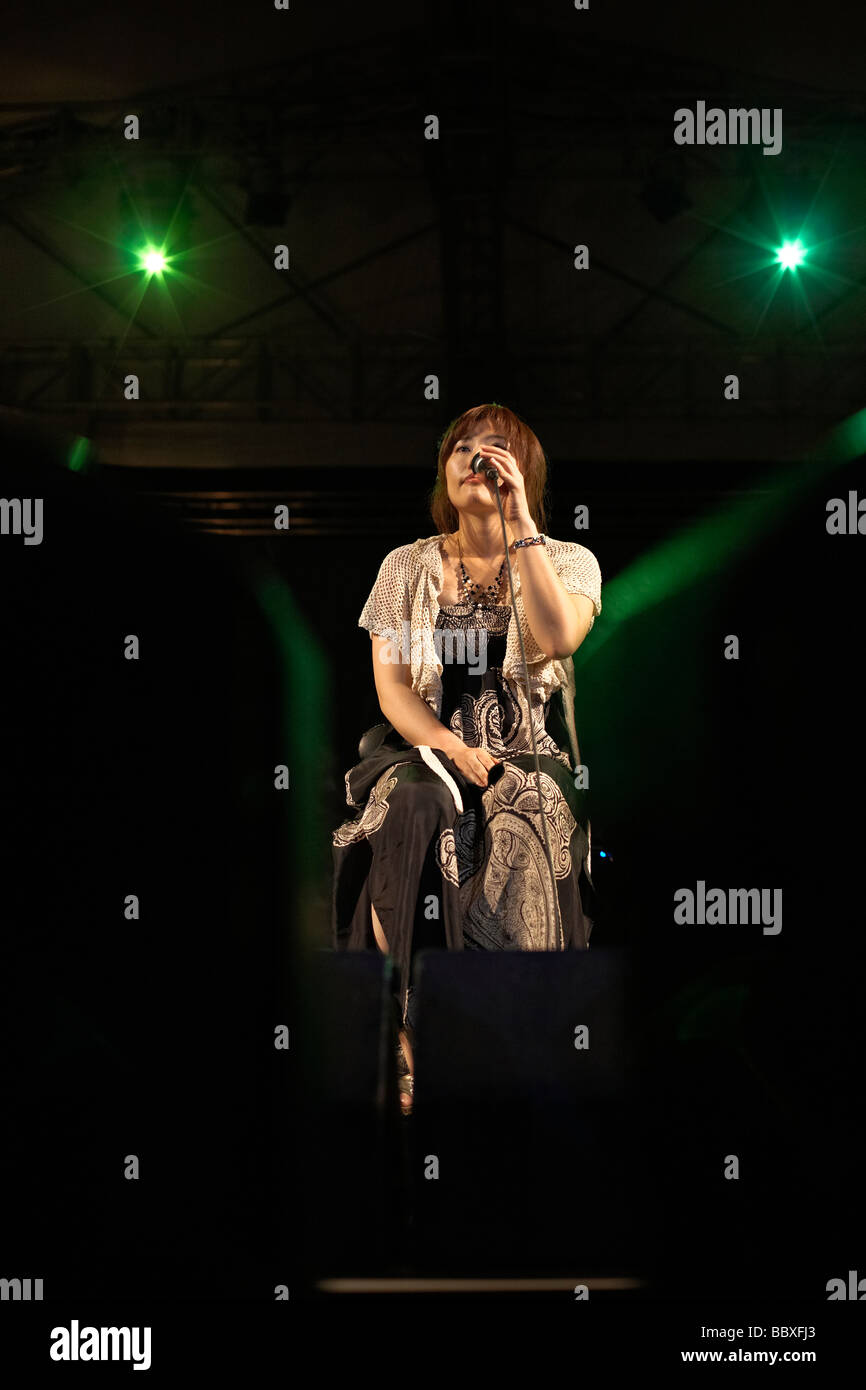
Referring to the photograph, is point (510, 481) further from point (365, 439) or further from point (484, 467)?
point (365, 439)

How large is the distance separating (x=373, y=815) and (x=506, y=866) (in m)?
0.26

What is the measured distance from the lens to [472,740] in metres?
2.40

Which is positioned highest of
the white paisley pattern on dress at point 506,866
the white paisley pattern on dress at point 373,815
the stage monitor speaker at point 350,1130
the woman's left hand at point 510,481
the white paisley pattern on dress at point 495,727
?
the woman's left hand at point 510,481

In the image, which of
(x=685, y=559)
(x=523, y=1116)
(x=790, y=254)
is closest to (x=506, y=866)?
(x=523, y=1116)

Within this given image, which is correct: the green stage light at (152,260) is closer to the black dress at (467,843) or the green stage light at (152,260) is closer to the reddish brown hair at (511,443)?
the reddish brown hair at (511,443)

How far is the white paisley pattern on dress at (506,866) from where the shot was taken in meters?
2.19

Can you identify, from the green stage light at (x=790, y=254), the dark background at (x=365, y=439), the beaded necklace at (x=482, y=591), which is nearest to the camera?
the beaded necklace at (x=482, y=591)

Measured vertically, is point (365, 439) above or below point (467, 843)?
above

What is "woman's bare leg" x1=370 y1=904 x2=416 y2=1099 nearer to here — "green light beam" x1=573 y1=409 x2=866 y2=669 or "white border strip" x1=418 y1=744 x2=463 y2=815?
"white border strip" x1=418 y1=744 x2=463 y2=815

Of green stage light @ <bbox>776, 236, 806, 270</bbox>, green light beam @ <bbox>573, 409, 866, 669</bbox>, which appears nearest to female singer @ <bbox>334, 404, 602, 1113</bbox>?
green light beam @ <bbox>573, 409, 866, 669</bbox>

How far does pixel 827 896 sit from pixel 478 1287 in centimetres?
137

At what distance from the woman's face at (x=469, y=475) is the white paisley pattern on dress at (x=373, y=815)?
0.53 meters

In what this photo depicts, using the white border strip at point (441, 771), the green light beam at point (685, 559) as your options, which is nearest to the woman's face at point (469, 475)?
the white border strip at point (441, 771)

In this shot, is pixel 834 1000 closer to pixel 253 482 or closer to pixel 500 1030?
pixel 500 1030
